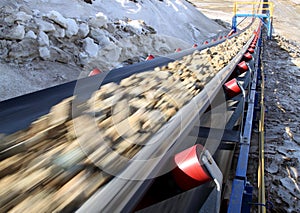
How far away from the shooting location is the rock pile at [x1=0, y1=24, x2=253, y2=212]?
67 centimetres

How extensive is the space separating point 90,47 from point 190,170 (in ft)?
12.4

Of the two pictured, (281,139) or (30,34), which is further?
(30,34)

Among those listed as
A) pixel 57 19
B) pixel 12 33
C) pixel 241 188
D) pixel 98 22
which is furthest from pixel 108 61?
pixel 241 188

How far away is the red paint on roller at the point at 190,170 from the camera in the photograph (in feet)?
2.78

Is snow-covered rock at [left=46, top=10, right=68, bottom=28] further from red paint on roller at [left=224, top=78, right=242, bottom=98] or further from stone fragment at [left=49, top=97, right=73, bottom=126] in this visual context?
stone fragment at [left=49, top=97, right=73, bottom=126]

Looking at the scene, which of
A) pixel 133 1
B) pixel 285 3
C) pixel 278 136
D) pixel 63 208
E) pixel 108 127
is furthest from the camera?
pixel 285 3

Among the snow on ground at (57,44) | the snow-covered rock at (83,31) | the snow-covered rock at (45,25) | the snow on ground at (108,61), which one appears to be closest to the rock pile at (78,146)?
the snow on ground at (108,61)

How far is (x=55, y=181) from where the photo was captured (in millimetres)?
715

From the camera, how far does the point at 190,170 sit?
2.83 feet

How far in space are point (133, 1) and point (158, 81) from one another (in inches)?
301

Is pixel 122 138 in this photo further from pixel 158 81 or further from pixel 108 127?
pixel 158 81

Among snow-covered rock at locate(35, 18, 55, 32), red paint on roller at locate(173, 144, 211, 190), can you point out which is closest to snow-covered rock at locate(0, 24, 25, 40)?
snow-covered rock at locate(35, 18, 55, 32)

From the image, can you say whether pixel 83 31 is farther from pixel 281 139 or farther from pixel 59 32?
pixel 281 139

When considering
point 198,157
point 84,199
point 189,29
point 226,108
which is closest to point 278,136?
point 226,108
